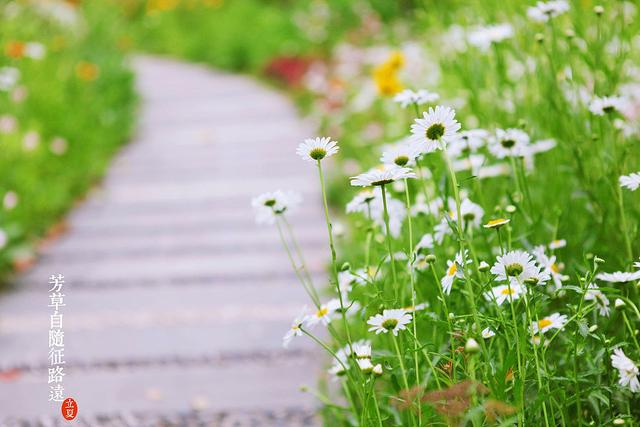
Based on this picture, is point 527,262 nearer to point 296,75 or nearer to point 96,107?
point 96,107

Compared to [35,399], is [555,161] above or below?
above

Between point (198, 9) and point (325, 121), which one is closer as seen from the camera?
point (325, 121)

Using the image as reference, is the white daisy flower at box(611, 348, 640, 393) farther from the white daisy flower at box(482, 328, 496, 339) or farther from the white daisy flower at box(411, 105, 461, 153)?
the white daisy flower at box(411, 105, 461, 153)

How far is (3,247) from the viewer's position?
277 centimetres

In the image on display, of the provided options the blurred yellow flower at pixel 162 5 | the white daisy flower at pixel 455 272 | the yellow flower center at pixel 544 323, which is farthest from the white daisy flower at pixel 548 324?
the blurred yellow flower at pixel 162 5

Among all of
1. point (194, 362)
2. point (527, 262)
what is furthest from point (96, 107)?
point (527, 262)

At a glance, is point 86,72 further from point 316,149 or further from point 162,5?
point 162,5

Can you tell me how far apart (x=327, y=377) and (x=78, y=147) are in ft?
8.40

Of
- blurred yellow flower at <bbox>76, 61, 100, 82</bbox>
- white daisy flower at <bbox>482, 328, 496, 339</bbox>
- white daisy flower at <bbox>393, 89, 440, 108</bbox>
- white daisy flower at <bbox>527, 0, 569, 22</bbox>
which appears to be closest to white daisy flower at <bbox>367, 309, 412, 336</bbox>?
white daisy flower at <bbox>482, 328, 496, 339</bbox>

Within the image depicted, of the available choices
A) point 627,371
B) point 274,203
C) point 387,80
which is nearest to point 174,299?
point 387,80

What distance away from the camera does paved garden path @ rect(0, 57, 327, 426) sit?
1.96 meters

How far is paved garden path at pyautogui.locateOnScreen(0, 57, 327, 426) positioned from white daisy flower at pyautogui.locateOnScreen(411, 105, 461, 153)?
1.01 m

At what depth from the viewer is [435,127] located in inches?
41.8

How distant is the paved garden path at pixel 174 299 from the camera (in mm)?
1957
